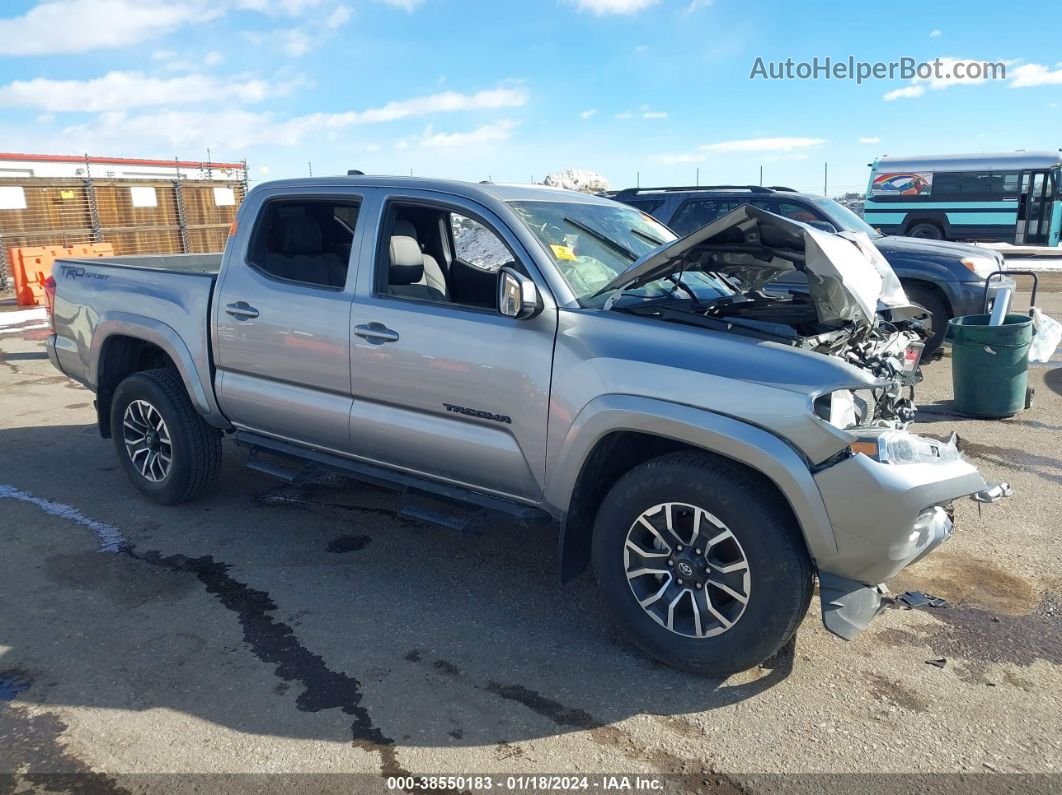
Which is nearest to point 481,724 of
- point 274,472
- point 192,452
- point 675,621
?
point 675,621

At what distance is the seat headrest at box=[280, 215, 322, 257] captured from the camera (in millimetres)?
4883

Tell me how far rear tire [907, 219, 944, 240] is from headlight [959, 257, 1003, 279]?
17402 mm

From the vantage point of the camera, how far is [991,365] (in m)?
6.99

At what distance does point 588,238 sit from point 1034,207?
2474cm

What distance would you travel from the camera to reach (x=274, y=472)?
4.77 meters

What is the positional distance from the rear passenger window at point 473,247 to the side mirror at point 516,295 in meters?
1.05

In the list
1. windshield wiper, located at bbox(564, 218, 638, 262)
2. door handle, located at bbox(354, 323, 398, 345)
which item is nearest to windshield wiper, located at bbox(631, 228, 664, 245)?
windshield wiper, located at bbox(564, 218, 638, 262)

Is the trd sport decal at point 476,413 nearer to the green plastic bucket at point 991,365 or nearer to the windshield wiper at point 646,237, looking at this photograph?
the windshield wiper at point 646,237

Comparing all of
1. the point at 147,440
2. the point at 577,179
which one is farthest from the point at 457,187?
the point at 577,179

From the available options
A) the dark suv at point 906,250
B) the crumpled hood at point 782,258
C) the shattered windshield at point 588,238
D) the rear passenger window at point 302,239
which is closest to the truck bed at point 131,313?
the rear passenger window at point 302,239

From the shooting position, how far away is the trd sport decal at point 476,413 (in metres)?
3.75

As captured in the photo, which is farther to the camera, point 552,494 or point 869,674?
point 552,494

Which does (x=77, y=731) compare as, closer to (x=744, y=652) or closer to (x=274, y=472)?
(x=274, y=472)

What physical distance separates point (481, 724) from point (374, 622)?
96 centimetres
